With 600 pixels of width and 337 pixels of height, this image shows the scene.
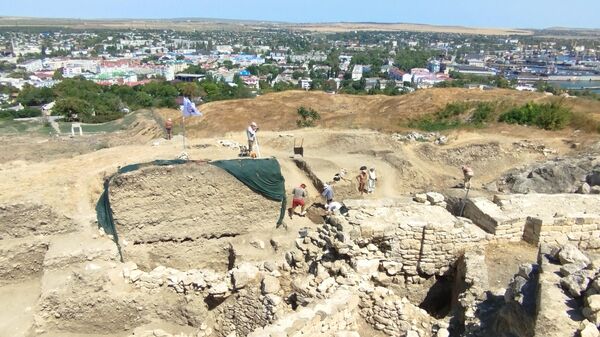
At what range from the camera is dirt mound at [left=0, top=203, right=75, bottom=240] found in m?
11.1

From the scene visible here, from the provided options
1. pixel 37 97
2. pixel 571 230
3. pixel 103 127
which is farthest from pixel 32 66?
pixel 571 230

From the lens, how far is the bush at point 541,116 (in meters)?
22.2

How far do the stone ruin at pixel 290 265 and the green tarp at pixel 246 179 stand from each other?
0.66ft

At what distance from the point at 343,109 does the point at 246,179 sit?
71.8 feet

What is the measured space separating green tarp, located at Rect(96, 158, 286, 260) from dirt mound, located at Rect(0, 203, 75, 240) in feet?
3.14

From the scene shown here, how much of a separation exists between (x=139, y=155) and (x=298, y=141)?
7167 mm

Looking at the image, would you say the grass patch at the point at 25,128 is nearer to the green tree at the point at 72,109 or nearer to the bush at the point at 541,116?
the green tree at the point at 72,109

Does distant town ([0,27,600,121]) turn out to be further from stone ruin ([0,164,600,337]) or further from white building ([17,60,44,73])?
stone ruin ([0,164,600,337])

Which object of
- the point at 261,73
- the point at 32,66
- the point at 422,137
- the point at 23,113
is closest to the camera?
the point at 422,137

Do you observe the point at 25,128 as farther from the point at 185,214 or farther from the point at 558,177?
the point at 558,177

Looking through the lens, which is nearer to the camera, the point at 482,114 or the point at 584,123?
the point at 584,123

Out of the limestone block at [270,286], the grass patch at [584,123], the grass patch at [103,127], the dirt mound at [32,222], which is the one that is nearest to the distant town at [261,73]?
the grass patch at [103,127]

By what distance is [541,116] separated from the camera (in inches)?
883

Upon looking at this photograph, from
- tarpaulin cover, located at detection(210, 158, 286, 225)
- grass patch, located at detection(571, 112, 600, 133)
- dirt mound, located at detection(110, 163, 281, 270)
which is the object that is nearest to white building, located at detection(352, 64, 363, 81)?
grass patch, located at detection(571, 112, 600, 133)
